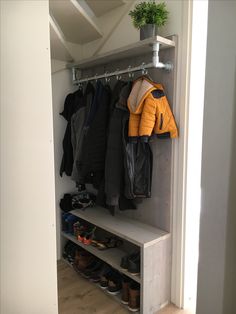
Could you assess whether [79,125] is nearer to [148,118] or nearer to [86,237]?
[148,118]

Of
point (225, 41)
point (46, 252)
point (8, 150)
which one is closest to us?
point (225, 41)

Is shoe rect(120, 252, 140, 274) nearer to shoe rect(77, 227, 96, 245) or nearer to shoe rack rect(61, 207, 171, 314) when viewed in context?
shoe rack rect(61, 207, 171, 314)

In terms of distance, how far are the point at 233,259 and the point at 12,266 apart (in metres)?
0.67

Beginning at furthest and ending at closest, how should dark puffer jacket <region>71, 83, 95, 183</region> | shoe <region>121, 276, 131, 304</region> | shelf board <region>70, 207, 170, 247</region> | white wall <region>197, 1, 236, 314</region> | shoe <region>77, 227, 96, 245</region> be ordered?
1. shoe <region>77, 227, 96, 245</region>
2. dark puffer jacket <region>71, 83, 95, 183</region>
3. shoe <region>121, 276, 131, 304</region>
4. shelf board <region>70, 207, 170, 247</region>
5. white wall <region>197, 1, 236, 314</region>

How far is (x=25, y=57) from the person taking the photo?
81 cm

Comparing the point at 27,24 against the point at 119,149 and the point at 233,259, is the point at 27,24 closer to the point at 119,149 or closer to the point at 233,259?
the point at 233,259

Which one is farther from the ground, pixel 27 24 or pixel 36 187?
pixel 27 24

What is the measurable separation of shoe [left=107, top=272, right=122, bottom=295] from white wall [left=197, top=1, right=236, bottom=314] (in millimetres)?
1365

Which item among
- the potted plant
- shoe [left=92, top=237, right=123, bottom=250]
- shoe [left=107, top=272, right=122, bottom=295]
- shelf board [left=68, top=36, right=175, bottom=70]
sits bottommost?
shoe [left=107, top=272, right=122, bottom=295]

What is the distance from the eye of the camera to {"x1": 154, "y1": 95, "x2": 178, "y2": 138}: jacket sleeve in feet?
5.57

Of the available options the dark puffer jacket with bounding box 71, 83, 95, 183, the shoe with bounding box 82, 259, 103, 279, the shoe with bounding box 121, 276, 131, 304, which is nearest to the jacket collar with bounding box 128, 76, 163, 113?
the dark puffer jacket with bounding box 71, 83, 95, 183

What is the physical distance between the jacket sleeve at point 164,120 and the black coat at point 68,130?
0.89 metres

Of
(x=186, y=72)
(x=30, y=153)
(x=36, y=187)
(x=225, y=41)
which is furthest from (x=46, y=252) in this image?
(x=186, y=72)

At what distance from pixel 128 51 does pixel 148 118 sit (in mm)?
539
